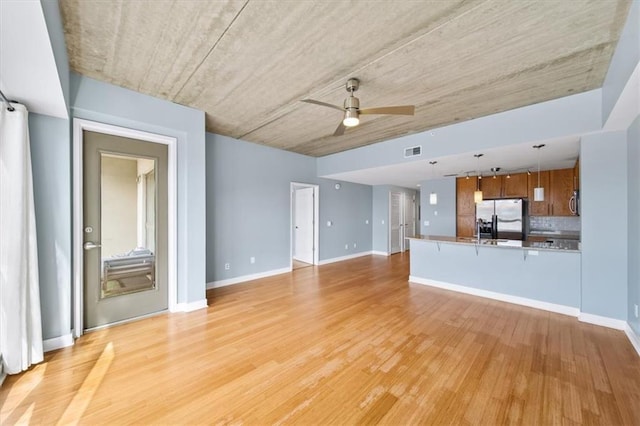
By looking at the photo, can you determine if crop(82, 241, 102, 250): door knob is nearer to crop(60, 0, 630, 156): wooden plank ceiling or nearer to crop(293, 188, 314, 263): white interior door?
crop(60, 0, 630, 156): wooden plank ceiling

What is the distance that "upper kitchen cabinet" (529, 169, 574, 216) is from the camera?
16.1ft

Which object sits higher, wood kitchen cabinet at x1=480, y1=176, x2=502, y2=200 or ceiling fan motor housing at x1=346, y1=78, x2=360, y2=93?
ceiling fan motor housing at x1=346, y1=78, x2=360, y2=93

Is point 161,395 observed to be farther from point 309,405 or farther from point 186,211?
point 186,211

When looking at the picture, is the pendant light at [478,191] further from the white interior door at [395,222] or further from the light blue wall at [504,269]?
the white interior door at [395,222]

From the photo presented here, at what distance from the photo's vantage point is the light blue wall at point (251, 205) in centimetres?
456

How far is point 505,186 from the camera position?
5.57 m

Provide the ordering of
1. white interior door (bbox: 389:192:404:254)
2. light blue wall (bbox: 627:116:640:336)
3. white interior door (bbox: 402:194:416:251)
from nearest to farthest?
light blue wall (bbox: 627:116:640:336), white interior door (bbox: 389:192:404:254), white interior door (bbox: 402:194:416:251)

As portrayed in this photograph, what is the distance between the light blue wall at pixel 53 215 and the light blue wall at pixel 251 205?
6.57 feet

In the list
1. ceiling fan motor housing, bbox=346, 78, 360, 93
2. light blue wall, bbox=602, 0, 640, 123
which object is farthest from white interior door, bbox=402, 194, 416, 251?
ceiling fan motor housing, bbox=346, 78, 360, 93

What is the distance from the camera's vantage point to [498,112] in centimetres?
348

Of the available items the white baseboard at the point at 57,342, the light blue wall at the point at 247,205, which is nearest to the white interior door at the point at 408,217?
the light blue wall at the point at 247,205

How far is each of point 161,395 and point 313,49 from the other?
9.93 ft

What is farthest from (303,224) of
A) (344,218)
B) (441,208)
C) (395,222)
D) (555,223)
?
(555,223)

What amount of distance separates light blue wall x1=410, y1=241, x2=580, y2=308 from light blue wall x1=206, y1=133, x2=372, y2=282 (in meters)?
2.72
